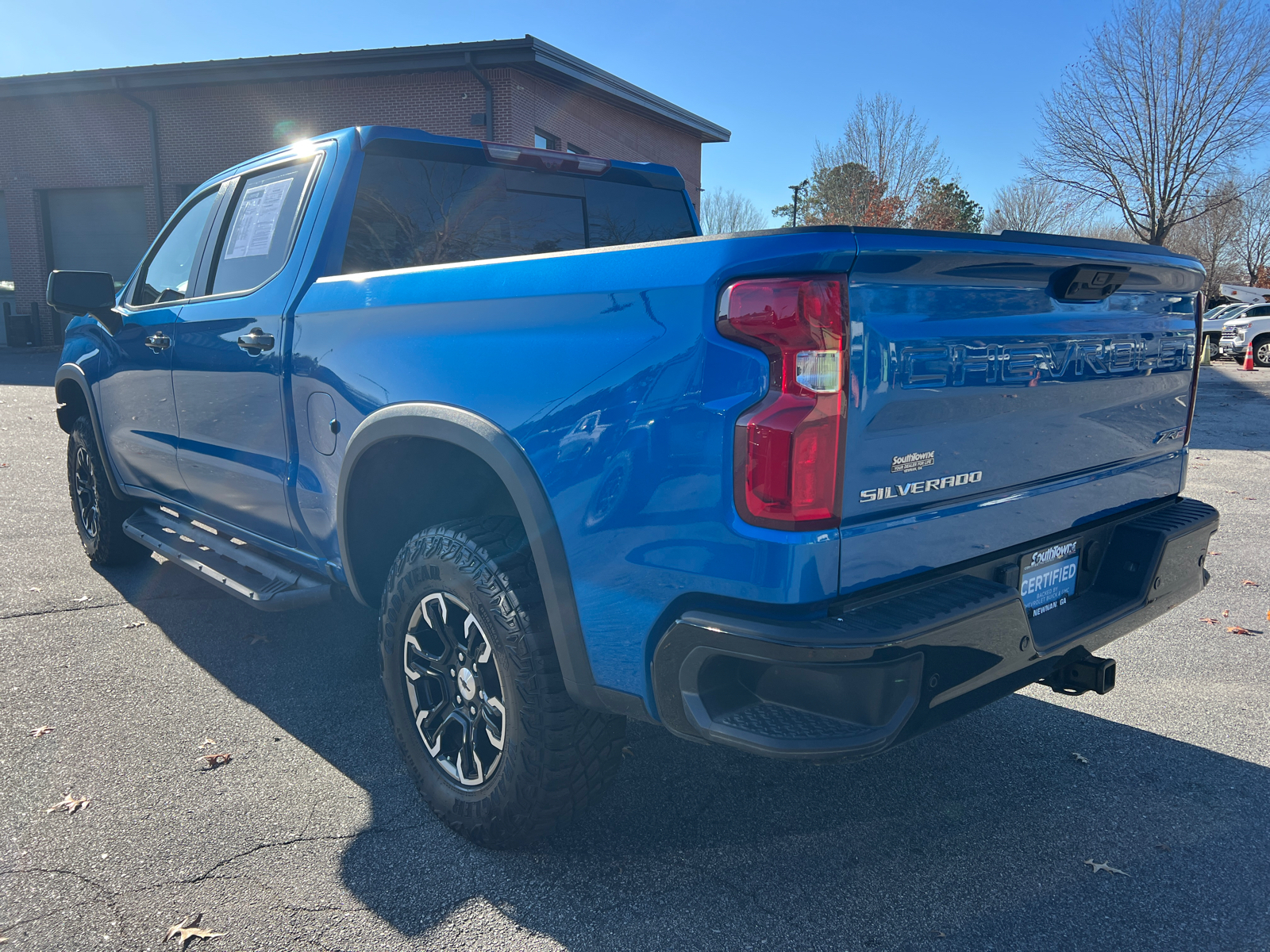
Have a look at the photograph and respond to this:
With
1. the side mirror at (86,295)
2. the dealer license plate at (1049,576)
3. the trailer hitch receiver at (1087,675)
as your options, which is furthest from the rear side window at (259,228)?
the trailer hitch receiver at (1087,675)

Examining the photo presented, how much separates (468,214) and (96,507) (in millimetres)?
3171

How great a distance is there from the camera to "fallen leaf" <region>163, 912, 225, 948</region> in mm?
2182

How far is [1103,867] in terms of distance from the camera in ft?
8.07

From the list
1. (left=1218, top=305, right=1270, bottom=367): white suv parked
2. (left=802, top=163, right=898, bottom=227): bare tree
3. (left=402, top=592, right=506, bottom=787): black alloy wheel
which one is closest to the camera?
(left=402, top=592, right=506, bottom=787): black alloy wheel

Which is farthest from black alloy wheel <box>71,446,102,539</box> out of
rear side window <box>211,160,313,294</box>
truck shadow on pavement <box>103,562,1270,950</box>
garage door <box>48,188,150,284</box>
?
garage door <box>48,188,150,284</box>

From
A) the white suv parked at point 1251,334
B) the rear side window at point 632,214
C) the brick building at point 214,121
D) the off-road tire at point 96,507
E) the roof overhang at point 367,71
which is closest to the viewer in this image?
the rear side window at point 632,214

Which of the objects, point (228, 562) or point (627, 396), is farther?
point (228, 562)

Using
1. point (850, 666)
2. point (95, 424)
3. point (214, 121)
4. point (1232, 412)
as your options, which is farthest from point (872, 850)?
point (214, 121)

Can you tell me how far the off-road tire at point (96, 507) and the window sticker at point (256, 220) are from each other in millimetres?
1816

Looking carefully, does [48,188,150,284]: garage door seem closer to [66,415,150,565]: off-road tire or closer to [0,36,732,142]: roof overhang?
[0,36,732,142]: roof overhang

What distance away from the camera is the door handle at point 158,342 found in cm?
394

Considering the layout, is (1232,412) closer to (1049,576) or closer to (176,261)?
(1049,576)

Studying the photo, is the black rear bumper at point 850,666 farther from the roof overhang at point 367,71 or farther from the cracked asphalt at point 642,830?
the roof overhang at point 367,71

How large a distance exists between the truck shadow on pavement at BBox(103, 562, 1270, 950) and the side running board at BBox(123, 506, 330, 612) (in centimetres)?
52
